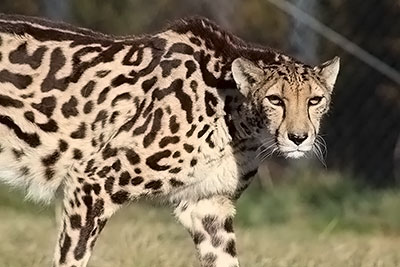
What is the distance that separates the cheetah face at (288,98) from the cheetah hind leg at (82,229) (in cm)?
88

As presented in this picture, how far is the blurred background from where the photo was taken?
10992 mm

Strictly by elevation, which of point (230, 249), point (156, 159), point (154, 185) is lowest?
point (230, 249)

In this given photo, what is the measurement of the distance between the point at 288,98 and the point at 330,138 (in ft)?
18.7

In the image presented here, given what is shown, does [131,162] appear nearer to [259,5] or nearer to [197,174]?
[197,174]

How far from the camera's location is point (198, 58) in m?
7.43

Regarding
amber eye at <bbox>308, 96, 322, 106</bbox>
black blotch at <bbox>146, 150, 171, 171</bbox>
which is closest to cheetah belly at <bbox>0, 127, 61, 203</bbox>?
black blotch at <bbox>146, 150, 171, 171</bbox>

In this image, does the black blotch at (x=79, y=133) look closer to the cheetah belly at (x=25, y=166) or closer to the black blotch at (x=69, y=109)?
the black blotch at (x=69, y=109)

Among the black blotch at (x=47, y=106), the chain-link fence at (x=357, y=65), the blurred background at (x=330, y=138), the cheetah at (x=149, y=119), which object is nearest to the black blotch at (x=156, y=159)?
the cheetah at (x=149, y=119)

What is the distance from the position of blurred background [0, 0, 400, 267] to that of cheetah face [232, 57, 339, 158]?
9.73ft

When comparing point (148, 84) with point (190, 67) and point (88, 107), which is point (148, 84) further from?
point (88, 107)

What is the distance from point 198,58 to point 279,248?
8.60ft

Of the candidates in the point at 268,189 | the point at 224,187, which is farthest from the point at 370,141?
the point at 224,187

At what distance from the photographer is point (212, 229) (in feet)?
25.5

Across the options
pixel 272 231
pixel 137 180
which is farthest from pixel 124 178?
pixel 272 231
